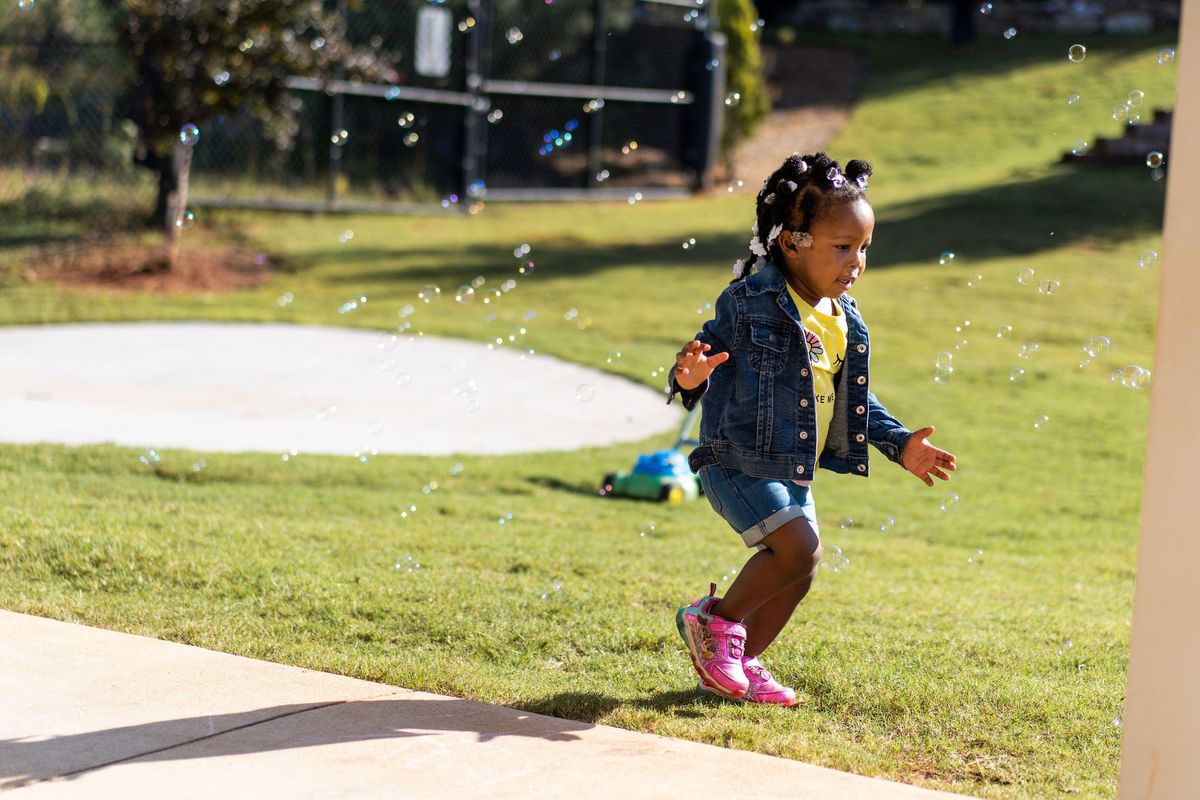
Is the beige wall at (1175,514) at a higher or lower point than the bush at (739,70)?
lower

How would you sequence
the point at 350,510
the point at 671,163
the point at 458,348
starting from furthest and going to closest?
the point at 671,163, the point at 458,348, the point at 350,510

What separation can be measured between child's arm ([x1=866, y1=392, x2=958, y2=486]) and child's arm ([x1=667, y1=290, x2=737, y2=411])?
1.38ft

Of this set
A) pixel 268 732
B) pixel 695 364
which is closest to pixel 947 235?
pixel 695 364

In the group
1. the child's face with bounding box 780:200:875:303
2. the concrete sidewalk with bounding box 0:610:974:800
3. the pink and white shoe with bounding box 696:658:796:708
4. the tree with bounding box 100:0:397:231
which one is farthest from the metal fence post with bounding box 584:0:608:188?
the concrete sidewalk with bounding box 0:610:974:800

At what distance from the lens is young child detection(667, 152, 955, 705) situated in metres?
3.52

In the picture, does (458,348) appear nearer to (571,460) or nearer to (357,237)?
(571,460)

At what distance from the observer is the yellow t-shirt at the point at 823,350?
11.9ft

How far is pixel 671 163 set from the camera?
20734mm

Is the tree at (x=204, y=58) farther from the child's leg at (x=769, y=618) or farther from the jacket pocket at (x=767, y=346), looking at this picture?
the child's leg at (x=769, y=618)

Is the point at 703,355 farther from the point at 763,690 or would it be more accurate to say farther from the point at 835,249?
the point at 763,690

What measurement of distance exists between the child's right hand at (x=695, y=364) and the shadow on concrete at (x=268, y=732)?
2.74ft

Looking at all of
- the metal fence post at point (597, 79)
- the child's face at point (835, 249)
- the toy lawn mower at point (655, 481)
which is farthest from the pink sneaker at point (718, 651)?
the metal fence post at point (597, 79)

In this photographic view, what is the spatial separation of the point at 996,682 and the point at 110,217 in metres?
13.2

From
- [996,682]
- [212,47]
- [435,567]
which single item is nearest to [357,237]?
[212,47]
